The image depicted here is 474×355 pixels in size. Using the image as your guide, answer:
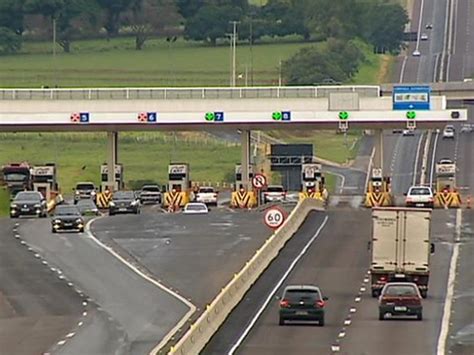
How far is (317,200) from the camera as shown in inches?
3841

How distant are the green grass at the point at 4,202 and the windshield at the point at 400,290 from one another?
50.3 m

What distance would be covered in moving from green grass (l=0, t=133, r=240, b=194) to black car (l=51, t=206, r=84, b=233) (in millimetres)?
47087

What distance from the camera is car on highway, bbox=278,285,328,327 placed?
52.5 m

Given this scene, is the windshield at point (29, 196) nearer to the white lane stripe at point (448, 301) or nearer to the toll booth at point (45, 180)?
the toll booth at point (45, 180)

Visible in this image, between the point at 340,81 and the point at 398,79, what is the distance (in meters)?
5.89

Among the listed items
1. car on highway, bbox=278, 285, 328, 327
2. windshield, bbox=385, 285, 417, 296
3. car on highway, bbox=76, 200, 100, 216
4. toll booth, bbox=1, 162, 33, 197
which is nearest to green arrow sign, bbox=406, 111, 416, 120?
car on highway, bbox=76, 200, 100, 216

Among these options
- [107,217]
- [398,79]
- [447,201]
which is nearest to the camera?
[107,217]

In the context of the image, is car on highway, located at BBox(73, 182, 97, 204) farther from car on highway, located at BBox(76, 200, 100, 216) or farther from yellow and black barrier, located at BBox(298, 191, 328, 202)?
yellow and black barrier, located at BBox(298, 191, 328, 202)

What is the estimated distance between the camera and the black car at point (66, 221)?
264 feet

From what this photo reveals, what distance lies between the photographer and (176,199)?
339ft

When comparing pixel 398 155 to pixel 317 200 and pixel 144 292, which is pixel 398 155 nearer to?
pixel 317 200

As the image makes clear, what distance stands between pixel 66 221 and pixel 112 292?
20.1 m

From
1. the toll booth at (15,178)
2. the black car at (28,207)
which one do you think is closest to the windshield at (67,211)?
the black car at (28,207)

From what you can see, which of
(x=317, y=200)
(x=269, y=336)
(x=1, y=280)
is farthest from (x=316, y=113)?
(x=269, y=336)
